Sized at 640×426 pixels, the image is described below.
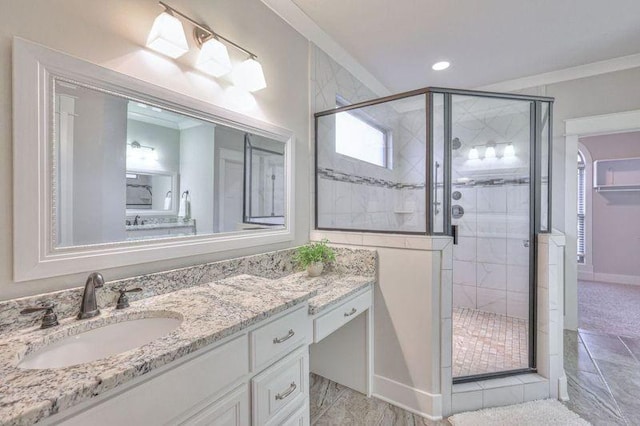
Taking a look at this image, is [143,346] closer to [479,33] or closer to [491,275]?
[479,33]

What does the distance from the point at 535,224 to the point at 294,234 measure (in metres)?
1.72

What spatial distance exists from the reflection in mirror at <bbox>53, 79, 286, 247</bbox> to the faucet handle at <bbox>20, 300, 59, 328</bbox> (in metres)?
0.22

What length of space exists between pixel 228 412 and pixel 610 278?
6156mm

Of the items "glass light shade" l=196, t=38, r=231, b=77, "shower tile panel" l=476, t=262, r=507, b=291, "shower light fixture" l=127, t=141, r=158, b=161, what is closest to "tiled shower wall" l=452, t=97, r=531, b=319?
"shower tile panel" l=476, t=262, r=507, b=291

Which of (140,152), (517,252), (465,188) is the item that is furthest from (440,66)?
(140,152)

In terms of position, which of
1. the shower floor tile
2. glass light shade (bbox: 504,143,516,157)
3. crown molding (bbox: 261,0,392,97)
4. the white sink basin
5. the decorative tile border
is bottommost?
the shower floor tile

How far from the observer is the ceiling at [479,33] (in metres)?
2.10

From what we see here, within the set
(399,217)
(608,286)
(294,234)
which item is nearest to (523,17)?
(399,217)

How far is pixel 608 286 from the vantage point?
4.46 meters

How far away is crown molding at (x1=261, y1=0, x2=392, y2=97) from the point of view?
203 cm

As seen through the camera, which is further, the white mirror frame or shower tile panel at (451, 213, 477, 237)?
shower tile panel at (451, 213, 477, 237)

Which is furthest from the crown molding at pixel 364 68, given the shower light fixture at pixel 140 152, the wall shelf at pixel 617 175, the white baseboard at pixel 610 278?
the white baseboard at pixel 610 278

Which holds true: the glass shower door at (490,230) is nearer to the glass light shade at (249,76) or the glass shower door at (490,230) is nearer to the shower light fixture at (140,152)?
the glass light shade at (249,76)

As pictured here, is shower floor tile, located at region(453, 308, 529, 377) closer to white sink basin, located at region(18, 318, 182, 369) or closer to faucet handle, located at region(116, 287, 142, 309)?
white sink basin, located at region(18, 318, 182, 369)
